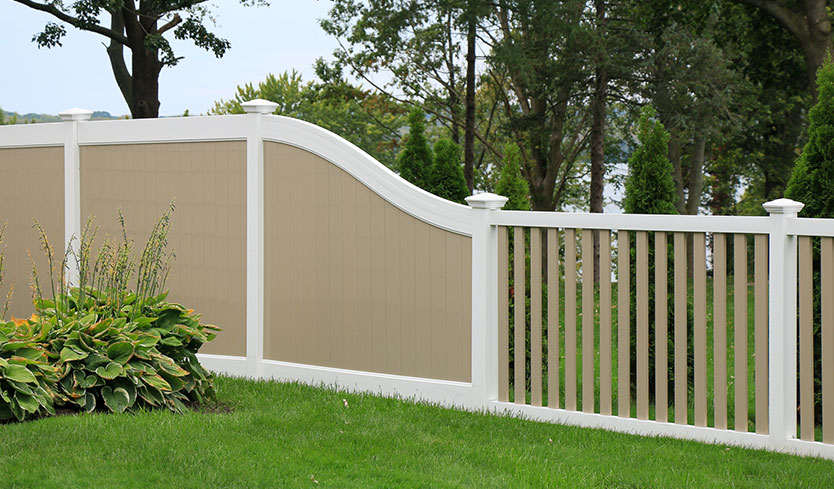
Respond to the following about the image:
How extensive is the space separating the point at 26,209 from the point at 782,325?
22.8ft

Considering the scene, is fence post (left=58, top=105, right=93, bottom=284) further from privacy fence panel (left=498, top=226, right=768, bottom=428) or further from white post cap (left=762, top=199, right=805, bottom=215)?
white post cap (left=762, top=199, right=805, bottom=215)

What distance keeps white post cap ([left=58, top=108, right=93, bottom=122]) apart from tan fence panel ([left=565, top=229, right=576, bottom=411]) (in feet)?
16.1

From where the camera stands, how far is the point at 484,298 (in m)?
6.33

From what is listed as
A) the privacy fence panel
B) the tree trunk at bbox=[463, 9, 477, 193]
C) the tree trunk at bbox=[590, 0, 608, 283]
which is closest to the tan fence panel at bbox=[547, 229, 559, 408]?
the privacy fence panel

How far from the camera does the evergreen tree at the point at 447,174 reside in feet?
28.2

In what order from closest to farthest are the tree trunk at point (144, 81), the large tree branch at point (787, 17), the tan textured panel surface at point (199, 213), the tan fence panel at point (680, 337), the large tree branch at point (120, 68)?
the tan fence panel at point (680, 337) < the tan textured panel surface at point (199, 213) < the large tree branch at point (787, 17) < the tree trunk at point (144, 81) < the large tree branch at point (120, 68)

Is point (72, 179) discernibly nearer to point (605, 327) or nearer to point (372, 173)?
point (372, 173)

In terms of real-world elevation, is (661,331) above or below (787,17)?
below

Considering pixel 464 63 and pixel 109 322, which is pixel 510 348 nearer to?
pixel 109 322

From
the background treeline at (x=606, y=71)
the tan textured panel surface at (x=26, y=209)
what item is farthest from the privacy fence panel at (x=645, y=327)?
the background treeline at (x=606, y=71)

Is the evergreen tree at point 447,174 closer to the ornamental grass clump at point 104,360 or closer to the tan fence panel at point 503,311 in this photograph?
the tan fence panel at point 503,311

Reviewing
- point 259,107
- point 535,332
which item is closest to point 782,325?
point 535,332

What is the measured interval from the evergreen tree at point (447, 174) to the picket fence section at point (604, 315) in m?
1.48

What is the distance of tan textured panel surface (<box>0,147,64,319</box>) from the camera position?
877 centimetres
